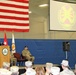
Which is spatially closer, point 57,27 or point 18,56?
point 18,56

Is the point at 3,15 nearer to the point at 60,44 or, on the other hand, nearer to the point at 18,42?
the point at 18,42

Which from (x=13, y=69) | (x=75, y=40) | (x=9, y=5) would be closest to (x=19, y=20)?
(x=9, y=5)

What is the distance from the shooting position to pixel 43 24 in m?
11.8

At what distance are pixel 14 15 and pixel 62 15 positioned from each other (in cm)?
242

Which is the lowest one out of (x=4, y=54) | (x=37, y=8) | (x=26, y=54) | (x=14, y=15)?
(x=26, y=54)

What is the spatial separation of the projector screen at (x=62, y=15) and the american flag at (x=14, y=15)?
4.17ft

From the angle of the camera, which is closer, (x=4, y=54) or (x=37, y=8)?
(x=4, y=54)

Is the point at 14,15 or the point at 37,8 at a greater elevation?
the point at 37,8

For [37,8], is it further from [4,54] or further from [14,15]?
[4,54]

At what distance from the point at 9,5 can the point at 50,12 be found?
1955mm

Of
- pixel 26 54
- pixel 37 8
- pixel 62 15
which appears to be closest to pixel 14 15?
pixel 26 54

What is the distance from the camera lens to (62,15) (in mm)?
10859

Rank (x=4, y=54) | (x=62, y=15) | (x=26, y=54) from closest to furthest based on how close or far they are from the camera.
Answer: (x=4, y=54), (x=26, y=54), (x=62, y=15)

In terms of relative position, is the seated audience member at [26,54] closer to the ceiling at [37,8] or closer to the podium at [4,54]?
the podium at [4,54]
